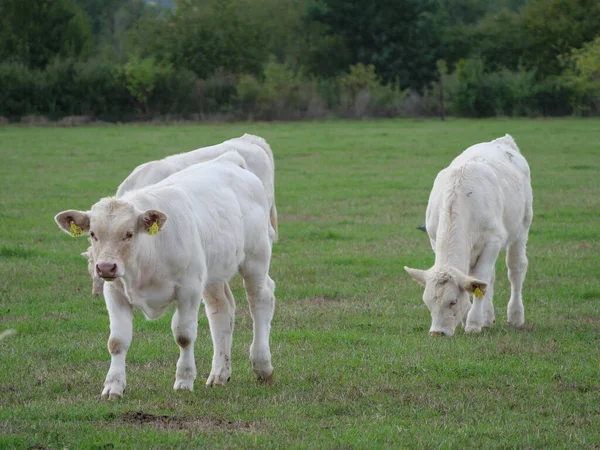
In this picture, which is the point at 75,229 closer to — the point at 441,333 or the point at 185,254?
the point at 185,254

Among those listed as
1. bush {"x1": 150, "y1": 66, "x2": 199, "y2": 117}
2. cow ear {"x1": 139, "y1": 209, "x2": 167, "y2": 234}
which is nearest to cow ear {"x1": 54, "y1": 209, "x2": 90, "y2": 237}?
cow ear {"x1": 139, "y1": 209, "x2": 167, "y2": 234}

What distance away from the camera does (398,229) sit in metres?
16.3

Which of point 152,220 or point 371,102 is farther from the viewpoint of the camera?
point 371,102

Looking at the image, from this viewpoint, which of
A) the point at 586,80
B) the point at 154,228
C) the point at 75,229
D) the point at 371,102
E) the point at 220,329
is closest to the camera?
the point at 154,228

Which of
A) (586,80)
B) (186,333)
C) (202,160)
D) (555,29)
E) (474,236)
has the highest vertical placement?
(555,29)

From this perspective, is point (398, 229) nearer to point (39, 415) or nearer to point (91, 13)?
point (39, 415)

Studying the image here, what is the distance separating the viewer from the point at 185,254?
6551 mm

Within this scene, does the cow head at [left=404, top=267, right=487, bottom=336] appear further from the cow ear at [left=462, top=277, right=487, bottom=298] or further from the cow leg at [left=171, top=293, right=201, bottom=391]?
the cow leg at [left=171, top=293, right=201, bottom=391]

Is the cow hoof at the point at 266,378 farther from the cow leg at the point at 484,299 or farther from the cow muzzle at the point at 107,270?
the cow leg at the point at 484,299

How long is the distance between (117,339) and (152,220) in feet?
2.88

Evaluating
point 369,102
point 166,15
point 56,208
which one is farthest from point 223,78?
point 56,208

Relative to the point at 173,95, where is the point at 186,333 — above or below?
above

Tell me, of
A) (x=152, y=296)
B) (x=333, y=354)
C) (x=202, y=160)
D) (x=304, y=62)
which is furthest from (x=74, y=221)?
(x=304, y=62)

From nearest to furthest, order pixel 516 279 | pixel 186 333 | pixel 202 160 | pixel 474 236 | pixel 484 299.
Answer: pixel 186 333 < pixel 474 236 < pixel 484 299 < pixel 516 279 < pixel 202 160
